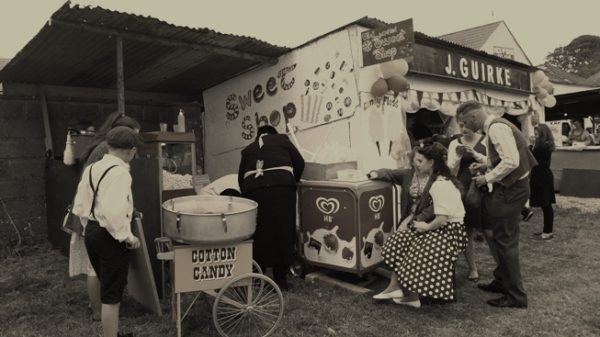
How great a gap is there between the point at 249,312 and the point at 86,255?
163 centimetres

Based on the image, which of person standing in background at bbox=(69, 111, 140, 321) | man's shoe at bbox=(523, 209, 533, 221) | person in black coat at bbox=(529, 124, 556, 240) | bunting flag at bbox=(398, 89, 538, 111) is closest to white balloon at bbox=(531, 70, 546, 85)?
bunting flag at bbox=(398, 89, 538, 111)

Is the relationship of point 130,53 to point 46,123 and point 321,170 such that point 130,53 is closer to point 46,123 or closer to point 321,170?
point 46,123

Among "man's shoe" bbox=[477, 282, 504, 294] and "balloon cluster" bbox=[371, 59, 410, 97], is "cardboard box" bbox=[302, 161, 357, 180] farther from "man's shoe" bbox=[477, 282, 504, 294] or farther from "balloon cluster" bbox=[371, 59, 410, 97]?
"man's shoe" bbox=[477, 282, 504, 294]

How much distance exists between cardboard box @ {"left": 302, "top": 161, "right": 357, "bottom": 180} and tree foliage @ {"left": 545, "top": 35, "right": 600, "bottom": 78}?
64.7 metres

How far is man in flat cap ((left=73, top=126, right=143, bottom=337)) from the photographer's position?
289cm

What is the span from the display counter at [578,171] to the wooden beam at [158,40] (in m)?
8.97

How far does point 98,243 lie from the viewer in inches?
117

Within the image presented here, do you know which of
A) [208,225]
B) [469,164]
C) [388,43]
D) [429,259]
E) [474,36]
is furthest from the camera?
[474,36]

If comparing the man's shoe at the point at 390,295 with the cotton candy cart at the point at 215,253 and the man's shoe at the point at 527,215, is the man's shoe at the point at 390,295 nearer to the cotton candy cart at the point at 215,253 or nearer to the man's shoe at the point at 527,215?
the cotton candy cart at the point at 215,253

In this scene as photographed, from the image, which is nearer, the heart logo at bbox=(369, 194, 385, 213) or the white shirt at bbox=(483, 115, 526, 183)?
the white shirt at bbox=(483, 115, 526, 183)

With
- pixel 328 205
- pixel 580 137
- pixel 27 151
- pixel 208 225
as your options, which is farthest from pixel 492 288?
pixel 580 137

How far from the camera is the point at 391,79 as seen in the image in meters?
6.43

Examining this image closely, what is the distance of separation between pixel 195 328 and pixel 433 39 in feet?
20.1

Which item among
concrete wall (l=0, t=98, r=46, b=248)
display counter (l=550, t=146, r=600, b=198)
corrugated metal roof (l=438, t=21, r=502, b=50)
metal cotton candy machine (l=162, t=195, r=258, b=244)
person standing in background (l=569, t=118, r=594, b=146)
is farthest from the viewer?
corrugated metal roof (l=438, t=21, r=502, b=50)
